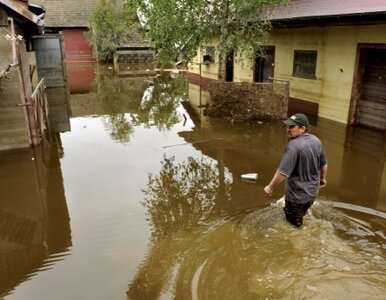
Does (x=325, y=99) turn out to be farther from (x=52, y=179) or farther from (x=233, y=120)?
(x=52, y=179)

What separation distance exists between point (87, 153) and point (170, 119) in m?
4.06

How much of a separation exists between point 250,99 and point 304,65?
305 centimetres

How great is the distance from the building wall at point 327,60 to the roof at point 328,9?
2.10ft

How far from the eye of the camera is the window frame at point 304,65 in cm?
1236

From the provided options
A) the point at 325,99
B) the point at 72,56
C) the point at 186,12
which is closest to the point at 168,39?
the point at 186,12

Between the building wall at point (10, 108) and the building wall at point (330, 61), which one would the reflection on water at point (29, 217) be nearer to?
the building wall at point (10, 108)

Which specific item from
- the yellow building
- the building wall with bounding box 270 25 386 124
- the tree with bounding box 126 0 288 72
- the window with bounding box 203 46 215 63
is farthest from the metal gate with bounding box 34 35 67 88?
the building wall with bounding box 270 25 386 124

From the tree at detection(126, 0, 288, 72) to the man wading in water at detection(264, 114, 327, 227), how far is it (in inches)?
297

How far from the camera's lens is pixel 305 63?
12.8m

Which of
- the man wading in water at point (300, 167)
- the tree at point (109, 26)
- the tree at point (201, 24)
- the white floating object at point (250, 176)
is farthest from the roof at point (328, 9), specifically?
the tree at point (109, 26)

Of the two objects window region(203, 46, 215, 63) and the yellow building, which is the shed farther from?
window region(203, 46, 215, 63)

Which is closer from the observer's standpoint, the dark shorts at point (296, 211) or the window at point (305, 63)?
the dark shorts at point (296, 211)

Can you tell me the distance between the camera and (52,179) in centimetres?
707

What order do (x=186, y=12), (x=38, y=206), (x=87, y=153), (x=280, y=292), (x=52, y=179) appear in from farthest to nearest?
1. (x=186, y=12)
2. (x=87, y=153)
3. (x=52, y=179)
4. (x=38, y=206)
5. (x=280, y=292)
